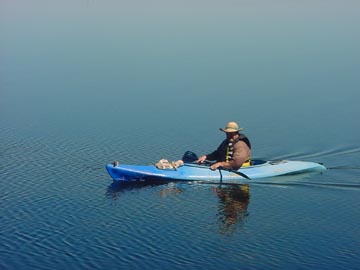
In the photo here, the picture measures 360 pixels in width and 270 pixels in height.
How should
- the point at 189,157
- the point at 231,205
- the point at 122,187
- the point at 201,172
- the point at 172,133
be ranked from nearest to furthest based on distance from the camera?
1. the point at 231,205
2. the point at 122,187
3. the point at 201,172
4. the point at 189,157
5. the point at 172,133

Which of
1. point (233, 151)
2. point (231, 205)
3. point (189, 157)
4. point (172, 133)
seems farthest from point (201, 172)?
point (172, 133)

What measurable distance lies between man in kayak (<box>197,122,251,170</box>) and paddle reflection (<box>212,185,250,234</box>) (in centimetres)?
59

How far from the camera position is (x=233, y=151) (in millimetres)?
19203

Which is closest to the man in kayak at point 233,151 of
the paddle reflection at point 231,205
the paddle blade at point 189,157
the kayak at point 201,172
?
the kayak at point 201,172

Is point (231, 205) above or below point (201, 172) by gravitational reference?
below

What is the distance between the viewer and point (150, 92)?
2736cm

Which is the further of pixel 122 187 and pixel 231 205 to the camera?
pixel 122 187

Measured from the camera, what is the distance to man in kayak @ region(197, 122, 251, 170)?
19.1 m

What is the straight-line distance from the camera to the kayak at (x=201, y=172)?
18641mm

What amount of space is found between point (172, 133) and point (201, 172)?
12.5 feet

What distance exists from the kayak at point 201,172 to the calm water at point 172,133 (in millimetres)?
331

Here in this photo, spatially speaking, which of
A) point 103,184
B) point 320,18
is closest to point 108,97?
point 103,184

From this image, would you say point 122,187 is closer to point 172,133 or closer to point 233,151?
point 233,151

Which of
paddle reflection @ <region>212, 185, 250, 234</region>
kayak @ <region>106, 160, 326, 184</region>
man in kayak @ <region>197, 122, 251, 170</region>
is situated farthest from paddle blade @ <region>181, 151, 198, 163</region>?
paddle reflection @ <region>212, 185, 250, 234</region>
